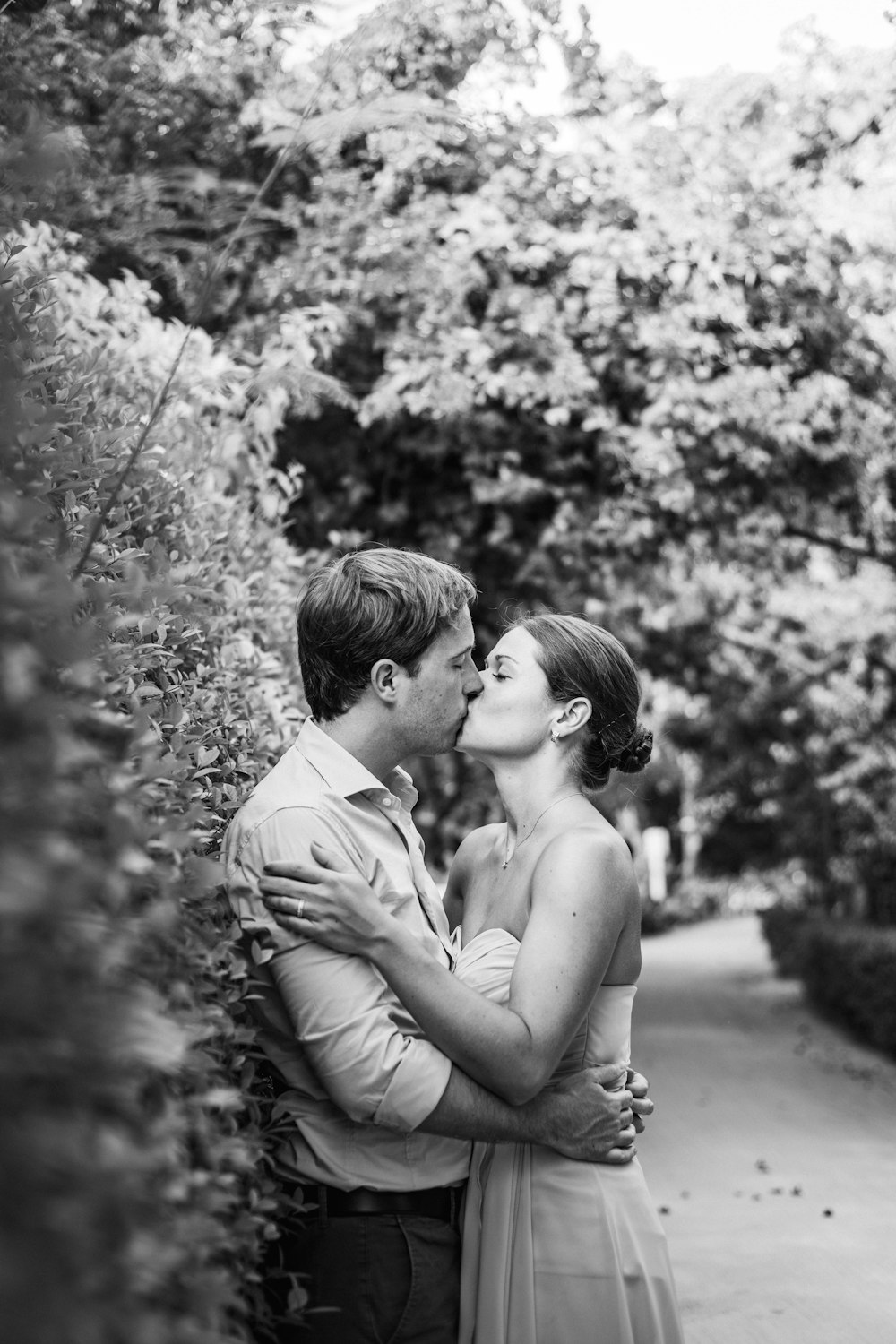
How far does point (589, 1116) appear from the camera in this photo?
9.32 feet

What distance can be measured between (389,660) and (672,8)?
3.18 m

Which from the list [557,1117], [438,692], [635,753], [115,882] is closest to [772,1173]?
[635,753]

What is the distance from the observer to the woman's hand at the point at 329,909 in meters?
2.38

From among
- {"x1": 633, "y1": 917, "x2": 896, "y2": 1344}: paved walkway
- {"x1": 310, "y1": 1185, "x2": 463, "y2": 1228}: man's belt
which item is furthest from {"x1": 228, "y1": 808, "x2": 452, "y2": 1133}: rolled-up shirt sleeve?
{"x1": 633, "y1": 917, "x2": 896, "y2": 1344}: paved walkway

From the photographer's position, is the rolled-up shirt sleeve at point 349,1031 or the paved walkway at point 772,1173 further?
the paved walkway at point 772,1173

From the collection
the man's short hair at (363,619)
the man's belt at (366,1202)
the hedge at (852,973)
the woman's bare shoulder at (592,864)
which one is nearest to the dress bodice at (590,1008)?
the woman's bare shoulder at (592,864)

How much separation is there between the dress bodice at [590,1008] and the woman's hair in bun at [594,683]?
1.70 feet

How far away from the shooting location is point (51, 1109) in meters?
1.13

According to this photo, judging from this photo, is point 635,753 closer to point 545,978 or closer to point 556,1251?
point 545,978

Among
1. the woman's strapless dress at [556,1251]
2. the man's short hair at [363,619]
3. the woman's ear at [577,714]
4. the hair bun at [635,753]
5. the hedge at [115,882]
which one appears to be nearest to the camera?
the hedge at [115,882]

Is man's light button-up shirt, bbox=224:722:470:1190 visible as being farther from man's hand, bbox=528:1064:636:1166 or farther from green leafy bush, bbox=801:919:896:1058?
green leafy bush, bbox=801:919:896:1058

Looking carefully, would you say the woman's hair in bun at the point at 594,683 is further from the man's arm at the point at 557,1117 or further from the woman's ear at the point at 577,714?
the man's arm at the point at 557,1117

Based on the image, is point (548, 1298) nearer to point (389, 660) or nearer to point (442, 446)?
point (389, 660)

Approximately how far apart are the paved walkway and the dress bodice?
3.75 m
